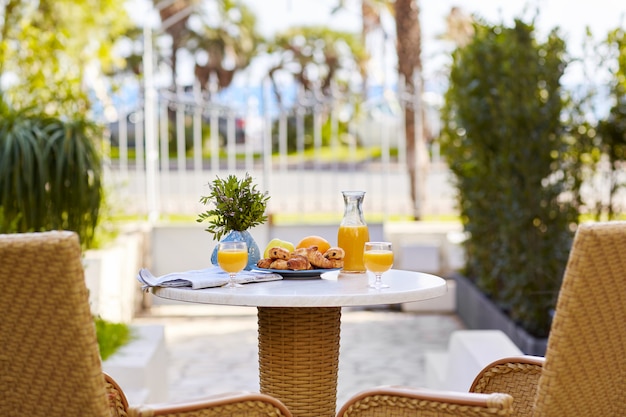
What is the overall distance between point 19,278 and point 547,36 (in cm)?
408

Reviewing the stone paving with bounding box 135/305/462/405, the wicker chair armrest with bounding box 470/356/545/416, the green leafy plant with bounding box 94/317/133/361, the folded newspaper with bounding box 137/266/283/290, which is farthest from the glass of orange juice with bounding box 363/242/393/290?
the stone paving with bounding box 135/305/462/405

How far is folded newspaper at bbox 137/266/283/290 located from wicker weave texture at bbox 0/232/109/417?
0.61 m

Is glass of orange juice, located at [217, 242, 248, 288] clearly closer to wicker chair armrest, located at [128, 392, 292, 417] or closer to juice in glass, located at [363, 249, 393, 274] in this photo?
juice in glass, located at [363, 249, 393, 274]

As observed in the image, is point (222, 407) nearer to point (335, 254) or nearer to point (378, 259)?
point (378, 259)

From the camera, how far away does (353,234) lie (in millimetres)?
2789

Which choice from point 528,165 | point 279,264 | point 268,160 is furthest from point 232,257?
point 268,160

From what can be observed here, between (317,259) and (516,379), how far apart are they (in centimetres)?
66

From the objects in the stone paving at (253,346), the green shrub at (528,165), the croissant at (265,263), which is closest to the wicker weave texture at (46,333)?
the croissant at (265,263)

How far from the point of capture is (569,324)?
1.98 m

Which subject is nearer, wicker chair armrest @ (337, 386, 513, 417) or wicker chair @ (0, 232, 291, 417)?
wicker chair @ (0, 232, 291, 417)

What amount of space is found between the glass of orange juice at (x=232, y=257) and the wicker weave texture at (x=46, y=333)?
2.13 ft

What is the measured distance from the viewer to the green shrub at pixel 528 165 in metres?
5.03

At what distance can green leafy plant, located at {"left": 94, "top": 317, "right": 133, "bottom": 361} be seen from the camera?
4.12 metres

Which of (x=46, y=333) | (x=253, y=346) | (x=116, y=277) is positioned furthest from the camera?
(x=116, y=277)
